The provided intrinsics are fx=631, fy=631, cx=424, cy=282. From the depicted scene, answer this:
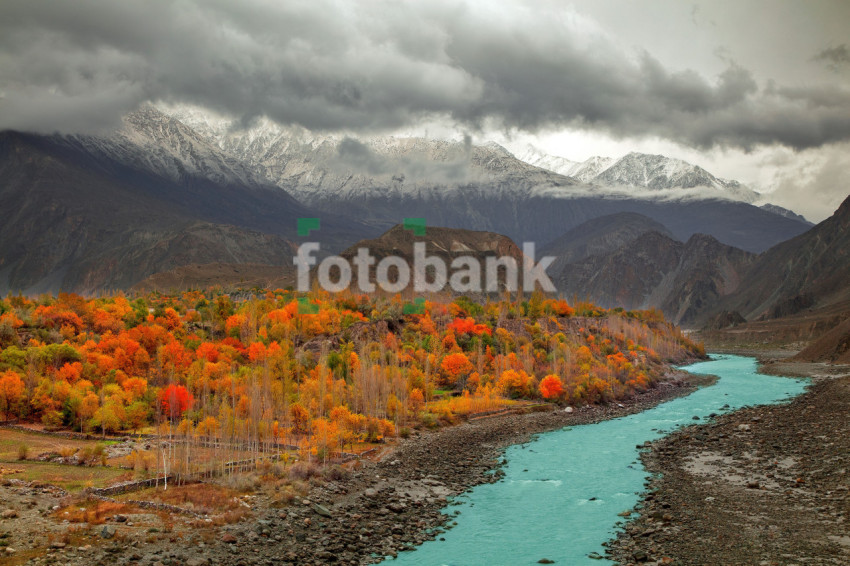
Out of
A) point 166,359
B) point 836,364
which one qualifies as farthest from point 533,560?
point 836,364

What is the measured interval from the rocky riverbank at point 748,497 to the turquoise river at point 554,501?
180 cm

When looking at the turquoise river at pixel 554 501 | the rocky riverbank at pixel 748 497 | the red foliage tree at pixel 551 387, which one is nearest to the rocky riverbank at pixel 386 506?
the turquoise river at pixel 554 501

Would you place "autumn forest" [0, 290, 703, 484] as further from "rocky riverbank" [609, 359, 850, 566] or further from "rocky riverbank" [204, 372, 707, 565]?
"rocky riverbank" [609, 359, 850, 566]

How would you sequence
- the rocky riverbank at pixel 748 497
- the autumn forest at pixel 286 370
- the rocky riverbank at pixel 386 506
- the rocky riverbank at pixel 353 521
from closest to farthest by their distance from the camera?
the rocky riverbank at pixel 748 497 → the rocky riverbank at pixel 353 521 → the rocky riverbank at pixel 386 506 → the autumn forest at pixel 286 370

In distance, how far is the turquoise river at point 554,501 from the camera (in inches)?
1226

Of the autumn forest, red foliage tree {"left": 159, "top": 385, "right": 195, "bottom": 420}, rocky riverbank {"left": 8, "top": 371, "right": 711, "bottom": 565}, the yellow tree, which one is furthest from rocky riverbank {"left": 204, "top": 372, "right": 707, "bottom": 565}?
the yellow tree

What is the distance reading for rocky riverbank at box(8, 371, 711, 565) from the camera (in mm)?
27750

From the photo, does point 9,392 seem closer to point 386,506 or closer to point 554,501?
point 386,506

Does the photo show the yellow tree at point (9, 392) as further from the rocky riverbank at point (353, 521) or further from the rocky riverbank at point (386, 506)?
the rocky riverbank at point (386, 506)

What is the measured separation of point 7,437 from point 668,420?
6368cm

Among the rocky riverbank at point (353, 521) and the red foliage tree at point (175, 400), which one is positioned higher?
the red foliage tree at point (175, 400)

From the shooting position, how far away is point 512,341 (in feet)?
370

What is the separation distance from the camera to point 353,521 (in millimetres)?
33844

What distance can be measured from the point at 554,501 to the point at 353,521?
13.9 metres
